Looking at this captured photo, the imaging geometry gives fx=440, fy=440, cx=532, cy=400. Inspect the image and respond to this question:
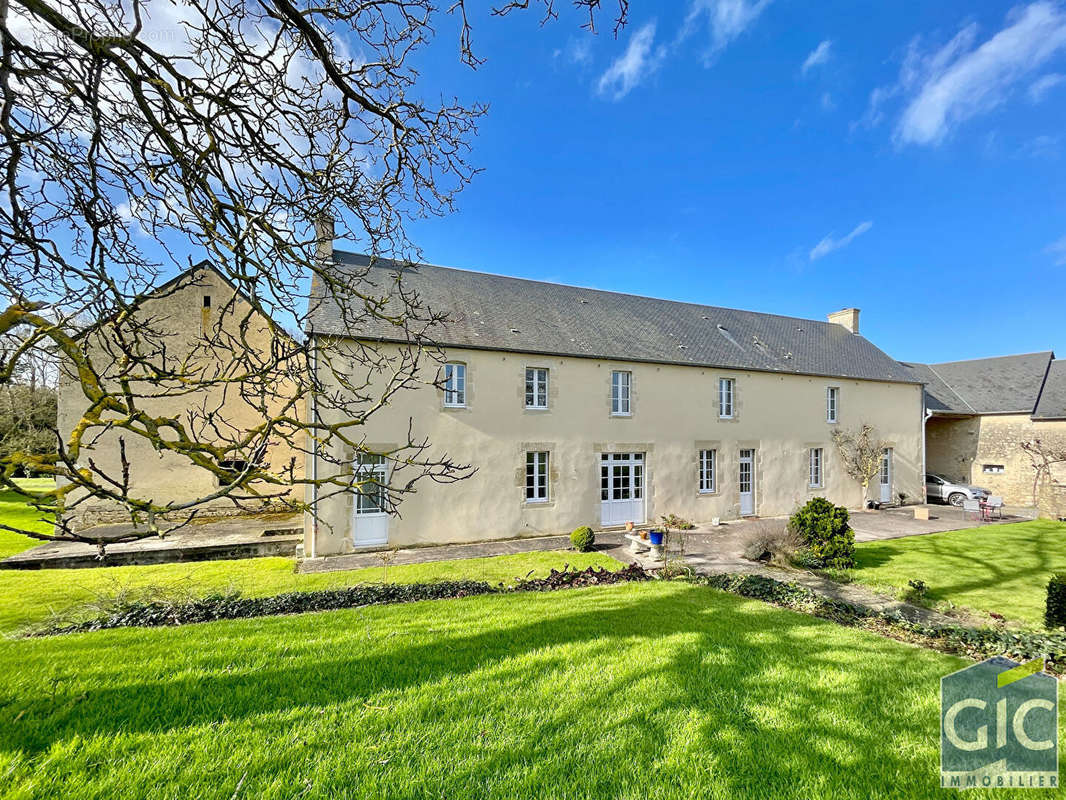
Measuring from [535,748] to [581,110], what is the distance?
8.84 metres

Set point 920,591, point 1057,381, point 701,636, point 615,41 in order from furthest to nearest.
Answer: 1. point 1057,381
2. point 920,591
3. point 701,636
4. point 615,41

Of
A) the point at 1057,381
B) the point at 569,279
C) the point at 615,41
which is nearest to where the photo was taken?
the point at 615,41

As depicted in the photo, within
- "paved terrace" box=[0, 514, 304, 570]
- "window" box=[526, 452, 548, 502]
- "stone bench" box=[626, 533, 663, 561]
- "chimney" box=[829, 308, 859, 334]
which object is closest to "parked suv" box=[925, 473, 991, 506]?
"chimney" box=[829, 308, 859, 334]

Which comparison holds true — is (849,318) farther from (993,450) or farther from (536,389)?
(536,389)

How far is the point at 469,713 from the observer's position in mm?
2941

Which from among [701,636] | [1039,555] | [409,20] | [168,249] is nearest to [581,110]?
[409,20]

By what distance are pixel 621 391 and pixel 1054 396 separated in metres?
19.5

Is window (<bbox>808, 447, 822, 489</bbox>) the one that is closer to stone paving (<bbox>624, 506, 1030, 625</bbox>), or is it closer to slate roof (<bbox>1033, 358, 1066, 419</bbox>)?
stone paving (<bbox>624, 506, 1030, 625</bbox>)

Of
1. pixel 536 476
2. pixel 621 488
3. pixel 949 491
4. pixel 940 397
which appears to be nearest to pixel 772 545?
pixel 621 488

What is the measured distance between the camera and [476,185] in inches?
178

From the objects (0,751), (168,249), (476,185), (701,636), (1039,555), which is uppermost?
(476,185)

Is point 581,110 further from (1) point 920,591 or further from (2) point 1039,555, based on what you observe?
(2) point 1039,555

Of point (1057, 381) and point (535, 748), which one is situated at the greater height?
point (1057, 381)

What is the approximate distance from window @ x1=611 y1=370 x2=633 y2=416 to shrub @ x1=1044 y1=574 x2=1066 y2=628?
8728 mm
